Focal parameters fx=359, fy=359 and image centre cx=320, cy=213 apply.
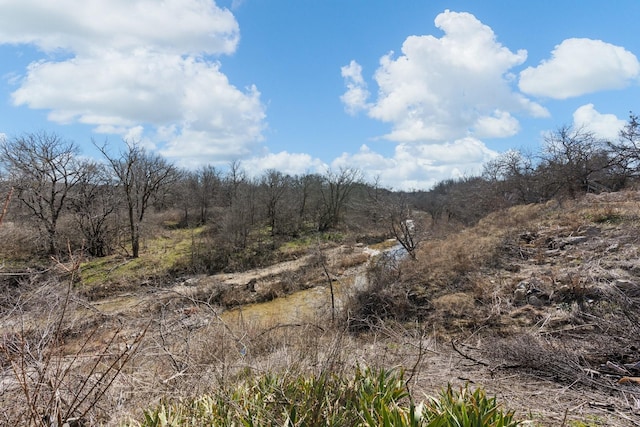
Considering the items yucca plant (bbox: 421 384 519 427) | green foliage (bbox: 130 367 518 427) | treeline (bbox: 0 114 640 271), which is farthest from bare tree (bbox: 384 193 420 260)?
yucca plant (bbox: 421 384 519 427)

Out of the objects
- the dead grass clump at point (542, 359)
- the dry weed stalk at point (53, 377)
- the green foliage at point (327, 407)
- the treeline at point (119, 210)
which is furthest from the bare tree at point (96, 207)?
the dead grass clump at point (542, 359)

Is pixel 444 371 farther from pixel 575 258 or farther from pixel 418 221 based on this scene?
pixel 418 221

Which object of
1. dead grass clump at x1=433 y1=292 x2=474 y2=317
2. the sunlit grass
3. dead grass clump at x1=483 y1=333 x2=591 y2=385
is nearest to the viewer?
dead grass clump at x1=483 y1=333 x2=591 y2=385

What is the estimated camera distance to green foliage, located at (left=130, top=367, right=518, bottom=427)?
2.80 m

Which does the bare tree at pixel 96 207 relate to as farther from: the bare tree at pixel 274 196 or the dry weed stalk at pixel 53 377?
the dry weed stalk at pixel 53 377

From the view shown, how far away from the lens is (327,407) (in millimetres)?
3400

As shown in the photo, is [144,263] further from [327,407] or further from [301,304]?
[327,407]

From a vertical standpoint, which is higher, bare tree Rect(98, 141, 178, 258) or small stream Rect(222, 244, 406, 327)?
bare tree Rect(98, 141, 178, 258)

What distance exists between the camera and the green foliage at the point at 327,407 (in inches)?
110

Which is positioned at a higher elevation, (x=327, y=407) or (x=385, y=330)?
(x=327, y=407)

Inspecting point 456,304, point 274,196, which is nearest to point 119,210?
point 274,196

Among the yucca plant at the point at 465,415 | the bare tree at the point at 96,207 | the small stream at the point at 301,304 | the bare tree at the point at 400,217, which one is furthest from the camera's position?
the bare tree at the point at 96,207

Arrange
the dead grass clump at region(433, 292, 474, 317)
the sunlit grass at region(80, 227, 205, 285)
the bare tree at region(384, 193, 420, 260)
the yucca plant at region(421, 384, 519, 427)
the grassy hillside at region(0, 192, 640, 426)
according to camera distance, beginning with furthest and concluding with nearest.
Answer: the sunlit grass at region(80, 227, 205, 285), the bare tree at region(384, 193, 420, 260), the dead grass clump at region(433, 292, 474, 317), the grassy hillside at region(0, 192, 640, 426), the yucca plant at region(421, 384, 519, 427)

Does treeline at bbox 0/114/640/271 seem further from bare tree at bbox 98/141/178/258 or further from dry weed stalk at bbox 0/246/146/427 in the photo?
dry weed stalk at bbox 0/246/146/427
